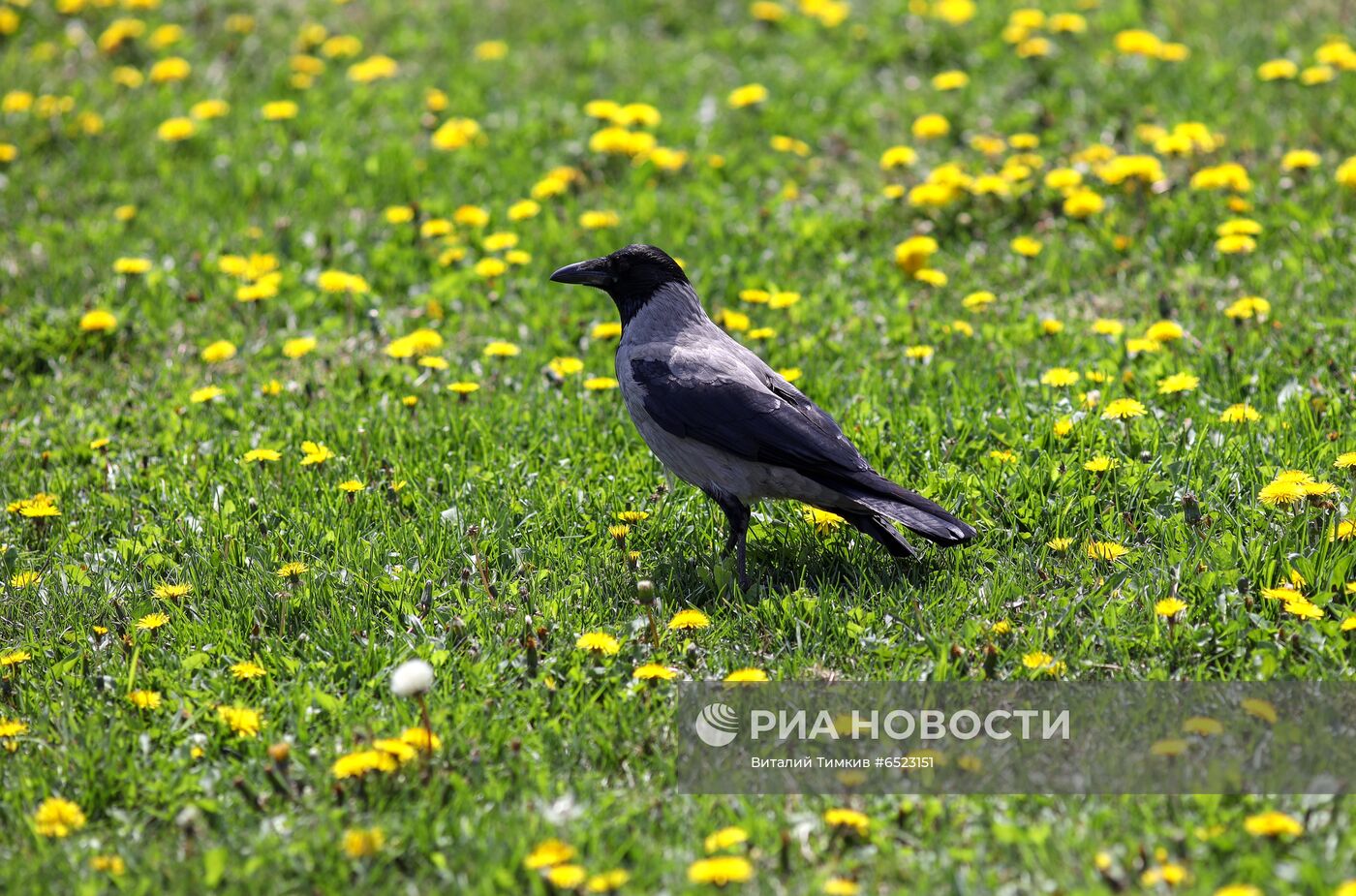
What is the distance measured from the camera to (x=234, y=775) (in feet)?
10.9

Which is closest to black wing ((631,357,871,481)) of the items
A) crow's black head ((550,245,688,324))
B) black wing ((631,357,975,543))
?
black wing ((631,357,975,543))

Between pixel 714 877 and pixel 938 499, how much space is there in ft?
6.91

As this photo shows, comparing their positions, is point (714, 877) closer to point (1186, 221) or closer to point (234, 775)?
point (234, 775)

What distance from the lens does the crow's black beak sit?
4.95 m

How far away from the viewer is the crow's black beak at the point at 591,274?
4.95 meters

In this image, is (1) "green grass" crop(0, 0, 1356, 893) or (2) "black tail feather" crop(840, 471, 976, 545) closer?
(1) "green grass" crop(0, 0, 1356, 893)

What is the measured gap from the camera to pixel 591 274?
496 cm

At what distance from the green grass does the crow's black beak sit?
60 centimetres

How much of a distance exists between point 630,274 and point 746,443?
1024 mm

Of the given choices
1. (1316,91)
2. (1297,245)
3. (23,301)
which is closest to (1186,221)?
(1297,245)

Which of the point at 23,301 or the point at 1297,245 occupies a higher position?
the point at 1297,245

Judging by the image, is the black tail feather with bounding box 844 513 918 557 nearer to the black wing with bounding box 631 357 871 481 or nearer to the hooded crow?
the hooded crow

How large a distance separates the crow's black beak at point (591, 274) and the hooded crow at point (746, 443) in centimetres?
35

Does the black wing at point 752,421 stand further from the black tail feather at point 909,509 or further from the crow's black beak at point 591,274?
the crow's black beak at point 591,274
